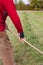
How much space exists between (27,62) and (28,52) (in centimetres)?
122

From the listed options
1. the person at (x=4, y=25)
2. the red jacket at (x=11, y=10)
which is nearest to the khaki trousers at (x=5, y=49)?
the person at (x=4, y=25)

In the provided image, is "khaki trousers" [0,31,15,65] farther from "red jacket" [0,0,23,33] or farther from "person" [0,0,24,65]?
"red jacket" [0,0,23,33]

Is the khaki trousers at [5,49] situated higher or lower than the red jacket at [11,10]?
lower

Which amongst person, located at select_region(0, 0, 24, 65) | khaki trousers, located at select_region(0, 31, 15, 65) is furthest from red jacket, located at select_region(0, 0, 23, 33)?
khaki trousers, located at select_region(0, 31, 15, 65)

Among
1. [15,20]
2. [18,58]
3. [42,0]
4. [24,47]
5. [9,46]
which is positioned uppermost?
[15,20]

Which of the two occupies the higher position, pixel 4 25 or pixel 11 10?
pixel 11 10

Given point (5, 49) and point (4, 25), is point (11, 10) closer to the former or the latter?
point (4, 25)

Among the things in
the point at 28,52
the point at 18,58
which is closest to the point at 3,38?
the point at 18,58

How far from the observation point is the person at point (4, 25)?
16.5ft

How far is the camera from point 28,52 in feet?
29.5

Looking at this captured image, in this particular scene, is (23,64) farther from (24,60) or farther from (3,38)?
(3,38)

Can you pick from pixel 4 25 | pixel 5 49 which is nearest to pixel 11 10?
pixel 4 25

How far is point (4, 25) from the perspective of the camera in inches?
215

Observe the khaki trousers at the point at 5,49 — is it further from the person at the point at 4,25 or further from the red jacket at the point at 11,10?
the red jacket at the point at 11,10
